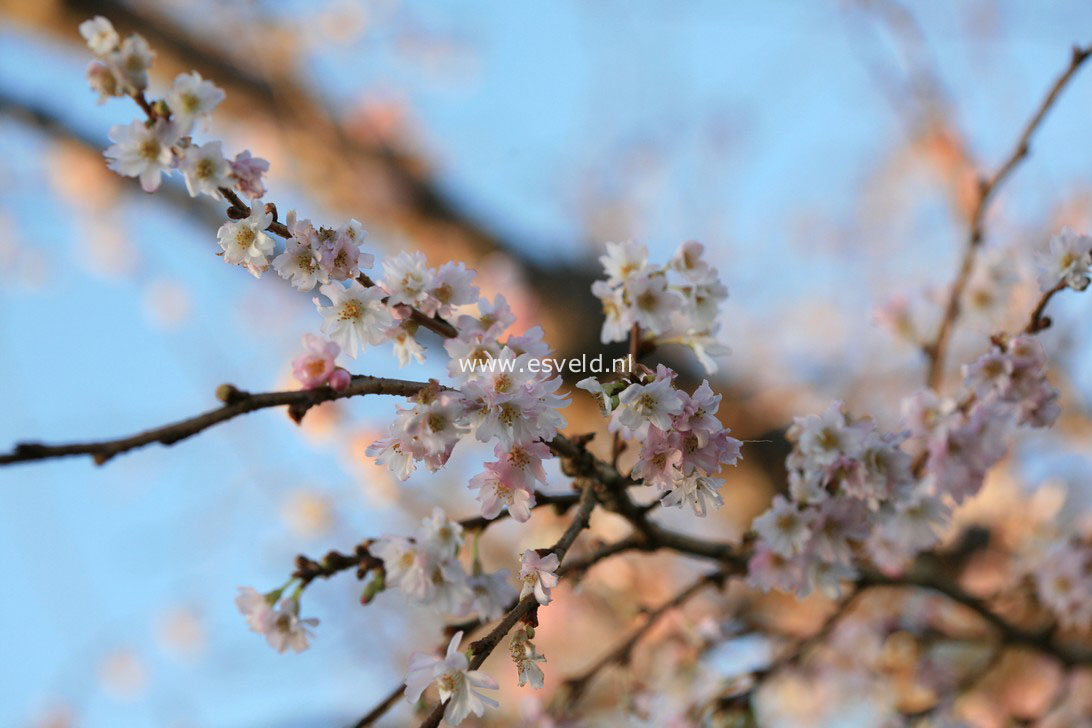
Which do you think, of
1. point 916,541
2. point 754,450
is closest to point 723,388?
point 754,450

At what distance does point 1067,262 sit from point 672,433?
74 centimetres

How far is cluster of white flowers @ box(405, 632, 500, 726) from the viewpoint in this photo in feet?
3.12

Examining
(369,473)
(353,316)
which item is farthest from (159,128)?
(369,473)

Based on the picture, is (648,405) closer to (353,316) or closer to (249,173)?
(353,316)

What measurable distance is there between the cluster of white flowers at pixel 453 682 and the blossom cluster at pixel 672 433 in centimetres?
33

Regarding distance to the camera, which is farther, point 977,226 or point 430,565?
point 977,226

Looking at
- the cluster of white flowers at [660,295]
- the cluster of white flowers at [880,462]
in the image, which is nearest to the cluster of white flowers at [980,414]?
the cluster of white flowers at [880,462]

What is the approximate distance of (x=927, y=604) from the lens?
238cm

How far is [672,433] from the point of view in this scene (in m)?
1.02

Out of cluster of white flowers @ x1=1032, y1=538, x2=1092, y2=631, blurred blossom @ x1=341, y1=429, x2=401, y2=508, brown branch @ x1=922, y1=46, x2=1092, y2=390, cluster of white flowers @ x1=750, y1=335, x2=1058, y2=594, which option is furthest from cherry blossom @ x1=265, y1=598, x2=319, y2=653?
blurred blossom @ x1=341, y1=429, x2=401, y2=508

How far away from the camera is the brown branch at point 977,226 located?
146 centimetres

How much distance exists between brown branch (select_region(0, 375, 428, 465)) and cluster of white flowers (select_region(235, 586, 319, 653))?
1.16 ft

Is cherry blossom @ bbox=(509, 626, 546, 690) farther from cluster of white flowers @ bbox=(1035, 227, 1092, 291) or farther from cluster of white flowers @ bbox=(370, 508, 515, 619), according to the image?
cluster of white flowers @ bbox=(1035, 227, 1092, 291)

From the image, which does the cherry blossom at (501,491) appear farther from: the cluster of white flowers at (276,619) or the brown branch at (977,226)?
the brown branch at (977,226)
